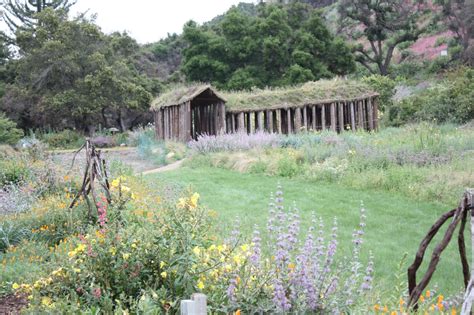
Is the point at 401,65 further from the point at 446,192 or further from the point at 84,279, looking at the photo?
the point at 84,279

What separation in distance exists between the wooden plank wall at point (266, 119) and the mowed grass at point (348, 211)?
860 centimetres

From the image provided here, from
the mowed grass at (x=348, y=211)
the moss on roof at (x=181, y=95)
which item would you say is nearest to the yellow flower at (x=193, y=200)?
the mowed grass at (x=348, y=211)

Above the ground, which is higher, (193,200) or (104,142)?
(193,200)

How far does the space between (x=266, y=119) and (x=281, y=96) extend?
3.63 feet

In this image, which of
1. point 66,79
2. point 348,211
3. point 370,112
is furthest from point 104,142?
point 348,211

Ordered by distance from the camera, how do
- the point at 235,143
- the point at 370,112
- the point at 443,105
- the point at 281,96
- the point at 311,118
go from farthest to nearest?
1. the point at 370,112
2. the point at 311,118
3. the point at 443,105
4. the point at 281,96
5. the point at 235,143

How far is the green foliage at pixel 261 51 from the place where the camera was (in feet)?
98.5

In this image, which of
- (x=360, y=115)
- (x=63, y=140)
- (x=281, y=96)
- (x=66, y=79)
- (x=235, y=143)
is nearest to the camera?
(x=235, y=143)

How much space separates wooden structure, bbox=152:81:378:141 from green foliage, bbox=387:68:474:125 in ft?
7.13

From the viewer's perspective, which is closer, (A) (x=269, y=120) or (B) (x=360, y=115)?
(A) (x=269, y=120)

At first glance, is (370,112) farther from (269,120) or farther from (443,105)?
(269,120)

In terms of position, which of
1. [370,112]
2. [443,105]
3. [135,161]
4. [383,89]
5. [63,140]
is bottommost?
[135,161]

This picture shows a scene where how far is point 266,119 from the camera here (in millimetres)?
20531

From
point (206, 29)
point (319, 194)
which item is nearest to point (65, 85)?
point (206, 29)
